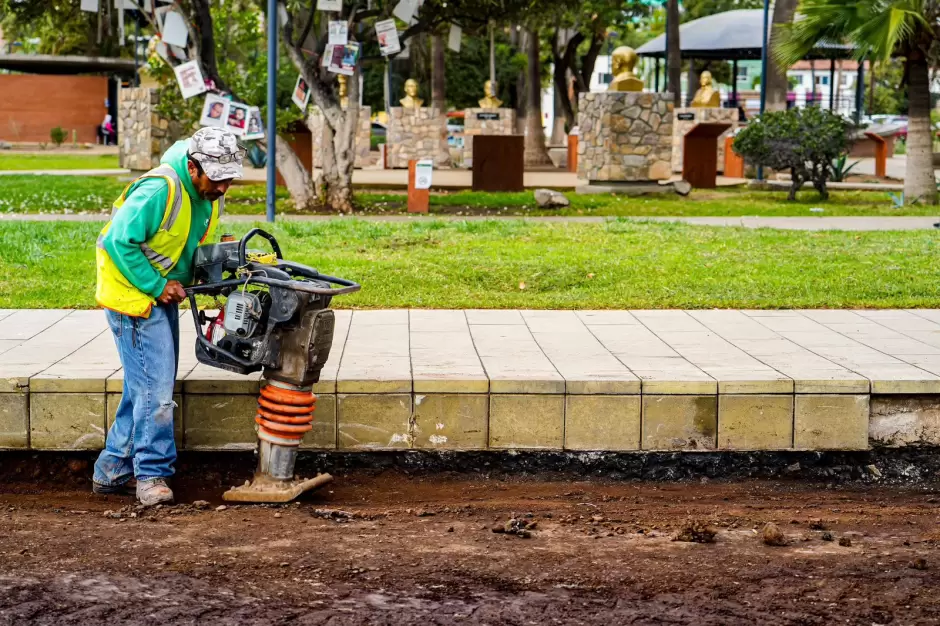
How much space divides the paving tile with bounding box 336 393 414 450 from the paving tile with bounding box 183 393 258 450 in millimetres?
392

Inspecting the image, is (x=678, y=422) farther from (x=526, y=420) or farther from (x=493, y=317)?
(x=493, y=317)

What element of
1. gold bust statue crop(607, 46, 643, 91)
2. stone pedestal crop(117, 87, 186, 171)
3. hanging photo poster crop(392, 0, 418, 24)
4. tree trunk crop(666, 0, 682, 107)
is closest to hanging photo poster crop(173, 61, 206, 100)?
hanging photo poster crop(392, 0, 418, 24)

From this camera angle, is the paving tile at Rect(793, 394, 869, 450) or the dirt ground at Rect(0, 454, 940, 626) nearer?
the dirt ground at Rect(0, 454, 940, 626)

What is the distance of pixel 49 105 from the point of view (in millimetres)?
40344

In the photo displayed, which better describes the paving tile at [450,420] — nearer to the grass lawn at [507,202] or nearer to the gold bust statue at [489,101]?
the grass lawn at [507,202]

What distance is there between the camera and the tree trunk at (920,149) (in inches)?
684

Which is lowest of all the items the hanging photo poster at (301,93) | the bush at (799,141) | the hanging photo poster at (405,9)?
the bush at (799,141)

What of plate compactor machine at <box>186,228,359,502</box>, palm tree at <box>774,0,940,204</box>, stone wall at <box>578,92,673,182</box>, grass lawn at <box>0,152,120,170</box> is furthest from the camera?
grass lawn at <box>0,152,120,170</box>

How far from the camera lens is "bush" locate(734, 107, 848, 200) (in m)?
17.7

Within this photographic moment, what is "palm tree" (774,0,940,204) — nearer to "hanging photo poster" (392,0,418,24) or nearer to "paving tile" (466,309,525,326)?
"hanging photo poster" (392,0,418,24)

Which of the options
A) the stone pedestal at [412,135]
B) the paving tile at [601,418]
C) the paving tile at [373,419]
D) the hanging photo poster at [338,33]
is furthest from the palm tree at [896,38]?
the stone pedestal at [412,135]

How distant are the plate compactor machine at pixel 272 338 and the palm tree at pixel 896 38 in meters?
12.1

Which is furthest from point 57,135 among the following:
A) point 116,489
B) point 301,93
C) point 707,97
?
point 116,489

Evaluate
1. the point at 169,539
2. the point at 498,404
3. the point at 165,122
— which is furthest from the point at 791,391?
the point at 165,122
